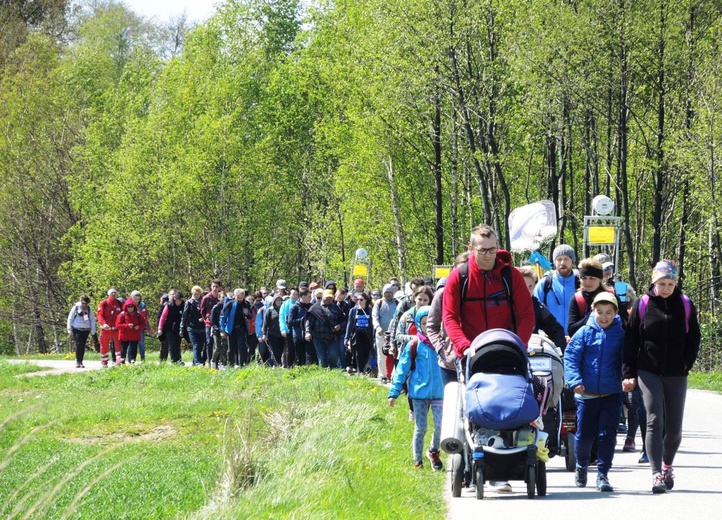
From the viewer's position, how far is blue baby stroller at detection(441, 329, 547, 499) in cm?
920

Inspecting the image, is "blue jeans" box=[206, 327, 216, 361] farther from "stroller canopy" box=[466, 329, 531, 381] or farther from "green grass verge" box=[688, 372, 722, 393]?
"stroller canopy" box=[466, 329, 531, 381]

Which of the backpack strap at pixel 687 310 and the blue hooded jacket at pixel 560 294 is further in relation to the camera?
the blue hooded jacket at pixel 560 294

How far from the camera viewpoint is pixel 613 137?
145 feet

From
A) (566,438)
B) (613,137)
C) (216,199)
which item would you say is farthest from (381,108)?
(566,438)

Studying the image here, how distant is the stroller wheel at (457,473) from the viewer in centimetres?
1016

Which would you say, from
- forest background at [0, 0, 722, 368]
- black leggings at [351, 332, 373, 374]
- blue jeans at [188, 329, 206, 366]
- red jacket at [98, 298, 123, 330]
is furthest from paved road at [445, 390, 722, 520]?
red jacket at [98, 298, 123, 330]

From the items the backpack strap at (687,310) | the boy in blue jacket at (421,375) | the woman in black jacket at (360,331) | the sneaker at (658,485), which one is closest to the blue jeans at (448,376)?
the boy in blue jacket at (421,375)

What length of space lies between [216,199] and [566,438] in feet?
145

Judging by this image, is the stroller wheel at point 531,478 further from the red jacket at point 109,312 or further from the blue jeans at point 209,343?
the red jacket at point 109,312

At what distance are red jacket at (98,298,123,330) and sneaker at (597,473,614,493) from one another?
75.3ft

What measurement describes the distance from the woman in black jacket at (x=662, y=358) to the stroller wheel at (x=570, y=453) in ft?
3.55

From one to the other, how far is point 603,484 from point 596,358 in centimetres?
107

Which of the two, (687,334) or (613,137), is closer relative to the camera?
(687,334)

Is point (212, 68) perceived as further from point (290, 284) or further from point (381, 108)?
point (381, 108)
